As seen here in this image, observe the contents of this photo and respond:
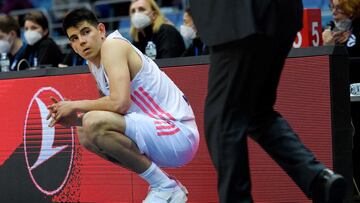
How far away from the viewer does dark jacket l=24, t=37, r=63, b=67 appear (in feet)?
27.9

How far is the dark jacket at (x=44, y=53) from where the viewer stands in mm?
8500

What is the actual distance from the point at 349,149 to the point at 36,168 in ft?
8.44

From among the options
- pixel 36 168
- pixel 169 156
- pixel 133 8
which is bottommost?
pixel 36 168

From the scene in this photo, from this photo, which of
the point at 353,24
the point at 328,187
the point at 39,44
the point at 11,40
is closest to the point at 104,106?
the point at 328,187

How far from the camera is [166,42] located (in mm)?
7703

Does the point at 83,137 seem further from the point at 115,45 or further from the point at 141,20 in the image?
the point at 141,20

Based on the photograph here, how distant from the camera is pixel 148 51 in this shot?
288 inches

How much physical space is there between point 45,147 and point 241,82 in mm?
2968

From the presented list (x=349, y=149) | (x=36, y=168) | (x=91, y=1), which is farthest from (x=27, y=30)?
(x=91, y=1)

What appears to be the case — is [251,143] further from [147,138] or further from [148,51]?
[148,51]

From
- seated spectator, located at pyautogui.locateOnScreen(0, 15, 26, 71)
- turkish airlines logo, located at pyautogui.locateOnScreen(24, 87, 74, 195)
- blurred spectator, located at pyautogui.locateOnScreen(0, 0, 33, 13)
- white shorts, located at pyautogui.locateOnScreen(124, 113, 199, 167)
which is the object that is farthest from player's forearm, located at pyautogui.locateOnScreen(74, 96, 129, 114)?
blurred spectator, located at pyautogui.locateOnScreen(0, 0, 33, 13)

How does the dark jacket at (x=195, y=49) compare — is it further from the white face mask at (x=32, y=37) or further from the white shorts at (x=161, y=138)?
the white shorts at (x=161, y=138)

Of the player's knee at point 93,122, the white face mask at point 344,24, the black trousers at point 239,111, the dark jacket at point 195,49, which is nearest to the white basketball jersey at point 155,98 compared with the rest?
the player's knee at point 93,122

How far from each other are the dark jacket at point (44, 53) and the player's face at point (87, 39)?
3.21 m
